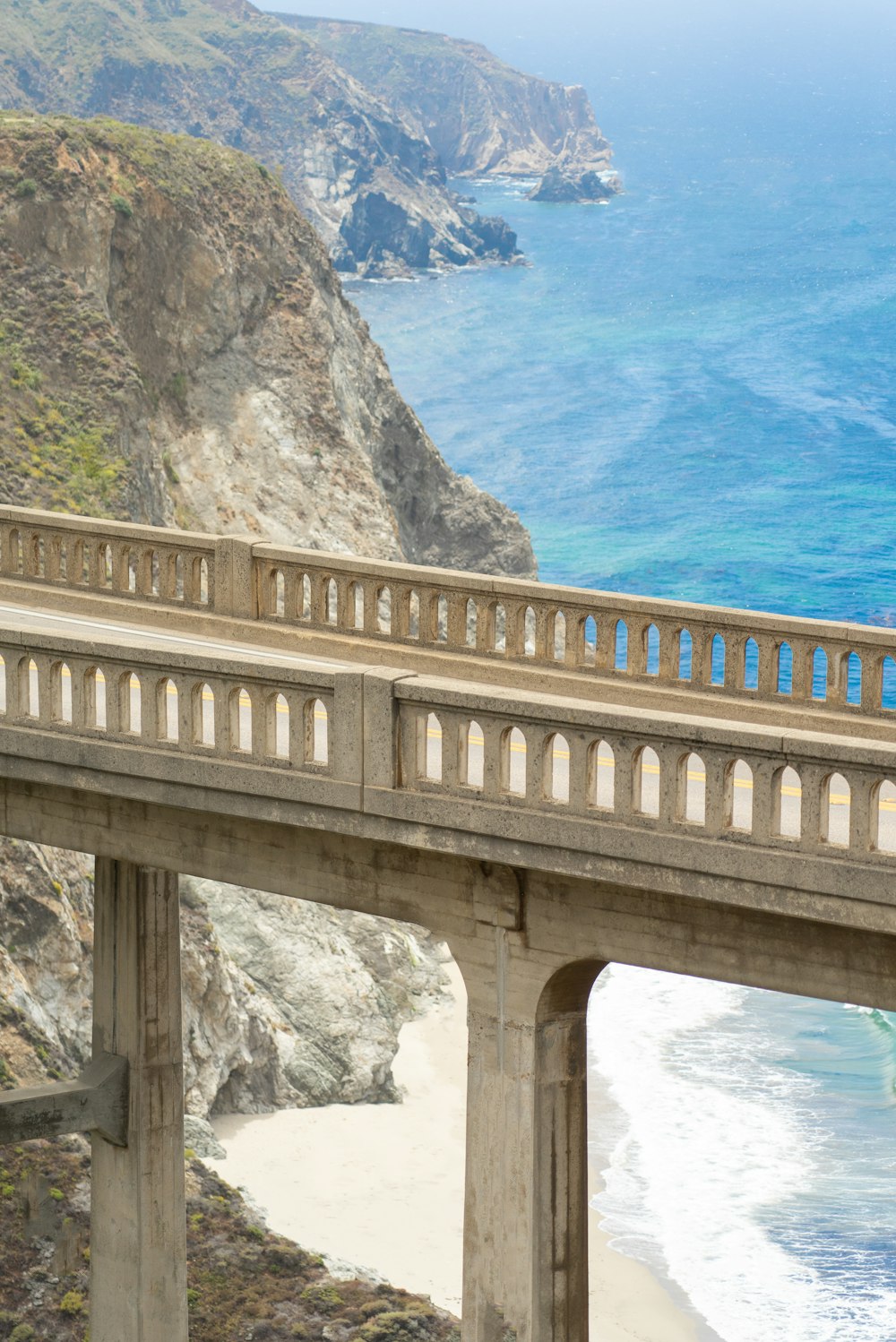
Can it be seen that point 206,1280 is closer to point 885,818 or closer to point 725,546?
point 885,818

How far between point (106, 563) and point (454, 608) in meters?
4.74

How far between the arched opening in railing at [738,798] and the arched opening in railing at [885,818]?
2.85ft

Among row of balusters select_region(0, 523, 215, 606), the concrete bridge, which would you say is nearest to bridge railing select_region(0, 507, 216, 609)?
row of balusters select_region(0, 523, 215, 606)

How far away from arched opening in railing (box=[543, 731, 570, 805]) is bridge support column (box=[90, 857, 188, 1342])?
4.10 metres

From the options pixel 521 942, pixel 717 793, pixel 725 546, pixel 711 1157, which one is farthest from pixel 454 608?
pixel 725 546

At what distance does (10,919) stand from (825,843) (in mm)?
23176

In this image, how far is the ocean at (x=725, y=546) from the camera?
123 ft

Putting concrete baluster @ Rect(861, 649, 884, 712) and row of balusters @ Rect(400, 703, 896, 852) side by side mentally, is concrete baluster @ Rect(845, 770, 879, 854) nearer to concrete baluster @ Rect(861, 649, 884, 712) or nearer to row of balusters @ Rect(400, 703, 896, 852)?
row of balusters @ Rect(400, 703, 896, 852)

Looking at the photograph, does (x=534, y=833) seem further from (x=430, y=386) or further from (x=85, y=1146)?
(x=430, y=386)

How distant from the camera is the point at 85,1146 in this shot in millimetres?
32344

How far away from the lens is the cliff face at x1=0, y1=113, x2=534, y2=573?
54875 millimetres

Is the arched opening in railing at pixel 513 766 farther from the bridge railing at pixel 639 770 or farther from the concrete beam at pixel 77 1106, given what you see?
the concrete beam at pixel 77 1106

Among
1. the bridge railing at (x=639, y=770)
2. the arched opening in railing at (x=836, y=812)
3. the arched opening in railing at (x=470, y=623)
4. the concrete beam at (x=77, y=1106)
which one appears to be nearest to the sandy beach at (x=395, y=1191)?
the arched opening in railing at (x=470, y=623)

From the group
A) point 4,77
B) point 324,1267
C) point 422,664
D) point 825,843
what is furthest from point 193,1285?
point 4,77
